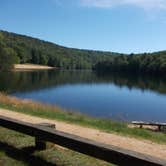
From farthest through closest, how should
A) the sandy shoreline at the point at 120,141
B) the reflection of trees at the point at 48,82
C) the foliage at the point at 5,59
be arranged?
the foliage at the point at 5,59 → the reflection of trees at the point at 48,82 → the sandy shoreline at the point at 120,141

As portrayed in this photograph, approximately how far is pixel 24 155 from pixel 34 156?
0.20 metres

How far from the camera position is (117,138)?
10.1 meters

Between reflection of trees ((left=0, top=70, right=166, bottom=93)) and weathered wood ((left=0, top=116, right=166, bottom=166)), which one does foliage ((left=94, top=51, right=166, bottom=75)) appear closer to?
reflection of trees ((left=0, top=70, right=166, bottom=93))

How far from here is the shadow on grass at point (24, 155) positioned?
6.36m

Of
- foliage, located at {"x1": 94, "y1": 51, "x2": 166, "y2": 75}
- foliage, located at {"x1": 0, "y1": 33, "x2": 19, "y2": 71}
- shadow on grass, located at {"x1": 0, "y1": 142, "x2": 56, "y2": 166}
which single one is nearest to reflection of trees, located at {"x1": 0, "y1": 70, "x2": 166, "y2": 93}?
foliage, located at {"x1": 0, "y1": 33, "x2": 19, "y2": 71}

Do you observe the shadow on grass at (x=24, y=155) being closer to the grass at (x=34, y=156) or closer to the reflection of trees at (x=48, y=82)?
the grass at (x=34, y=156)

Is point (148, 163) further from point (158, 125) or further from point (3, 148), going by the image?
point (158, 125)

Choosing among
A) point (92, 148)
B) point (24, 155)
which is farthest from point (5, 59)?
point (92, 148)

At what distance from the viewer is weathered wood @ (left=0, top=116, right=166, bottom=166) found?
511 cm

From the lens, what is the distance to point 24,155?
6.80m

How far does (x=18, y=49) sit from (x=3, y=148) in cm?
14679

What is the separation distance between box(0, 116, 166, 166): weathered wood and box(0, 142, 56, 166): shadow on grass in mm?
370

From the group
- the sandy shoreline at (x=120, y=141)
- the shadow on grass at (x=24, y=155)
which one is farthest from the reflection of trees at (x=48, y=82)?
the shadow on grass at (x=24, y=155)

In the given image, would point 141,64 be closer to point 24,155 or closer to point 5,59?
point 5,59
